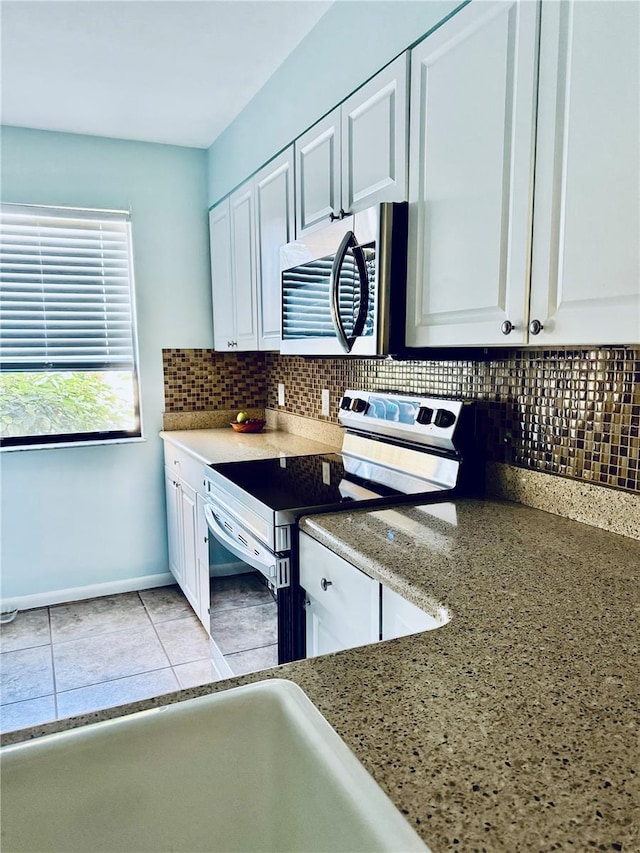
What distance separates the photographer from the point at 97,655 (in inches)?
110

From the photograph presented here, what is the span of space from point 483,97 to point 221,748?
54.7 inches

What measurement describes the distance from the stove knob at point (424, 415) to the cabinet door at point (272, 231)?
0.92 meters

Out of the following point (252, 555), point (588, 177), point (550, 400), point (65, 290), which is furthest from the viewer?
point (65, 290)

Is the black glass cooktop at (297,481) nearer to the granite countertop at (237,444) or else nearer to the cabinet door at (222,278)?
the granite countertop at (237,444)

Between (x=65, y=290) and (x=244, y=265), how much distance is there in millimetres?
1045

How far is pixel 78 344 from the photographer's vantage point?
333 cm

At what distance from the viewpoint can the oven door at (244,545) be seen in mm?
1690

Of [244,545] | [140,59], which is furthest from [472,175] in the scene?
[140,59]

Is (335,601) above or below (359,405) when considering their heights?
below

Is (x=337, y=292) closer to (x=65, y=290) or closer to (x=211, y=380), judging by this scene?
(x=211, y=380)

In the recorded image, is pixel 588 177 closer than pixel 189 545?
Yes

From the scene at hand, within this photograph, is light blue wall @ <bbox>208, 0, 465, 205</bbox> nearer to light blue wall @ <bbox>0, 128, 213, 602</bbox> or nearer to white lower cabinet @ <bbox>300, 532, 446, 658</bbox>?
light blue wall @ <bbox>0, 128, 213, 602</bbox>

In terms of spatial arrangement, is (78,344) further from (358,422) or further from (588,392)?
(588,392)

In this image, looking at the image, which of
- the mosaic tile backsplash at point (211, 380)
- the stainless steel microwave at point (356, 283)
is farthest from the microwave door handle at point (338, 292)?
the mosaic tile backsplash at point (211, 380)
